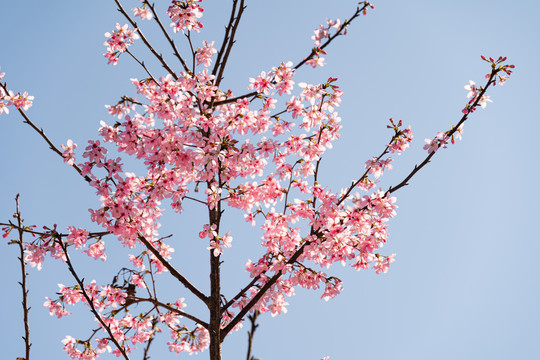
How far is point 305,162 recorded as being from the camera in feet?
21.0

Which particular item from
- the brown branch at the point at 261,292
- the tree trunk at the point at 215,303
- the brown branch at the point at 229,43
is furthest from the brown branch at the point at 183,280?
the brown branch at the point at 229,43

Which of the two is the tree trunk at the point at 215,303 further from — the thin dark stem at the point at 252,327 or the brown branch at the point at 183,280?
the thin dark stem at the point at 252,327

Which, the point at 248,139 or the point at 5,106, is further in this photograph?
the point at 5,106

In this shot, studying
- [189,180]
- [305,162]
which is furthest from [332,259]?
[189,180]

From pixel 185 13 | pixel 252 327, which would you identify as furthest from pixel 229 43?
pixel 252 327

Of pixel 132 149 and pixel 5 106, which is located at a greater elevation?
pixel 5 106

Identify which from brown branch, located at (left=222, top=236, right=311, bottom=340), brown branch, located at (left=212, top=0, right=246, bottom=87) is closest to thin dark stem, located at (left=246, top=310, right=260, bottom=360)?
brown branch, located at (left=222, top=236, right=311, bottom=340)

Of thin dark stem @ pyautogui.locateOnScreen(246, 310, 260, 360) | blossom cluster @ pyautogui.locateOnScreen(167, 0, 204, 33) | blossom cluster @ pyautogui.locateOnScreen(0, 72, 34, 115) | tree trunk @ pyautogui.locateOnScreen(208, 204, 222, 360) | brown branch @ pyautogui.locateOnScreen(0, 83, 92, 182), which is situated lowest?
thin dark stem @ pyautogui.locateOnScreen(246, 310, 260, 360)

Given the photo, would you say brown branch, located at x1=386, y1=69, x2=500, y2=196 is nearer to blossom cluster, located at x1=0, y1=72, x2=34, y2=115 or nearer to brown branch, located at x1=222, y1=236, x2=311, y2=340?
brown branch, located at x1=222, y1=236, x2=311, y2=340

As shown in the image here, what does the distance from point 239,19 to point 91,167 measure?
273cm

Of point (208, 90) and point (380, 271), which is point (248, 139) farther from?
point (380, 271)

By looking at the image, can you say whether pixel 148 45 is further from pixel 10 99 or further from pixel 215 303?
pixel 215 303

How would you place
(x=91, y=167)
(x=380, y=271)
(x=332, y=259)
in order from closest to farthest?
(x=91, y=167) < (x=332, y=259) < (x=380, y=271)

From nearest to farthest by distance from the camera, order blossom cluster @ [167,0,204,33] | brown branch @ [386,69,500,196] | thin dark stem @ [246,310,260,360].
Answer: thin dark stem @ [246,310,260,360], brown branch @ [386,69,500,196], blossom cluster @ [167,0,204,33]
